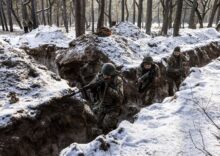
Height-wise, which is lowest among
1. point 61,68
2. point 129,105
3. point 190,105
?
point 129,105

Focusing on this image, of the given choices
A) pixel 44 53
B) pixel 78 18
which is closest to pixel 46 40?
pixel 44 53

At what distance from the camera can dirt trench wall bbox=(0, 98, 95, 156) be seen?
488 cm

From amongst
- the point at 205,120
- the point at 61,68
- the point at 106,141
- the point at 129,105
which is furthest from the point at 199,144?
the point at 61,68

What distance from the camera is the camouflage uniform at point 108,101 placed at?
6.53m

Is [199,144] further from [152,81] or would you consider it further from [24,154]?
[152,81]

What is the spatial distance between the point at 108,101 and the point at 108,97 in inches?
4.3

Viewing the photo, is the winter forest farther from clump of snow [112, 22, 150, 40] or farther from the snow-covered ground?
clump of snow [112, 22, 150, 40]

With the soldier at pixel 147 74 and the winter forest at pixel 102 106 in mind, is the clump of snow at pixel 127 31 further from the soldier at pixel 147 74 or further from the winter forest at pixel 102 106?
the soldier at pixel 147 74

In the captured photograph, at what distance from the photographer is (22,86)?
6281 mm

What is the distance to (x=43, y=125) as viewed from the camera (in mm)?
5422

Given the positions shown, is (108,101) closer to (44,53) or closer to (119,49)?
(119,49)

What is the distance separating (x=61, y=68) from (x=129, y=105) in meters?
2.76

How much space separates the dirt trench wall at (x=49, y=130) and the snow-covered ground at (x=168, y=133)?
1.29 m

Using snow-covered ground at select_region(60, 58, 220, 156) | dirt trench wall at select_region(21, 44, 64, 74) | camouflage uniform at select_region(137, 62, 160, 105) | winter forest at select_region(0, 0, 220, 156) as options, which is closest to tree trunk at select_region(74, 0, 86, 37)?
A: dirt trench wall at select_region(21, 44, 64, 74)
